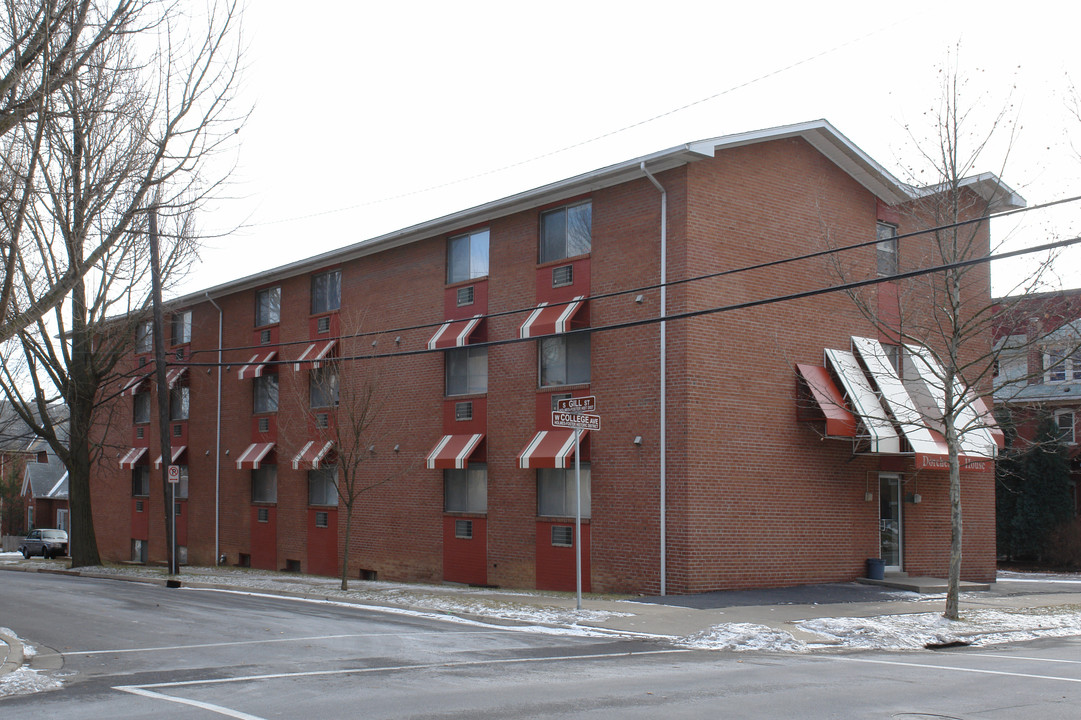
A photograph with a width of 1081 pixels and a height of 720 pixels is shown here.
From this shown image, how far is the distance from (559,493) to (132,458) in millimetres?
23221

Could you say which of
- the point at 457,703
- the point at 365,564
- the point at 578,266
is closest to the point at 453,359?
the point at 578,266

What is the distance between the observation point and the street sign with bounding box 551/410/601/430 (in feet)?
53.8

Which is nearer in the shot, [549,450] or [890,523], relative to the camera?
[549,450]

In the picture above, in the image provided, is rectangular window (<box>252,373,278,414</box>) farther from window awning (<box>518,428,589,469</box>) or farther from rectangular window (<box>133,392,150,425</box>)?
window awning (<box>518,428,589,469</box>)

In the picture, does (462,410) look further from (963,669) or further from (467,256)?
(963,669)

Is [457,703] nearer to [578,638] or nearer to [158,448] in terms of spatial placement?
[578,638]

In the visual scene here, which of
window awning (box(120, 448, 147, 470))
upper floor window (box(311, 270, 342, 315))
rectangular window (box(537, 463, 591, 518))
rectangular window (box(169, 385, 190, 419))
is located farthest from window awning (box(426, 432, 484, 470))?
window awning (box(120, 448, 147, 470))

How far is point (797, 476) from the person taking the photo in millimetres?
21031

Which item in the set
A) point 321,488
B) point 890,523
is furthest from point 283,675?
point 321,488

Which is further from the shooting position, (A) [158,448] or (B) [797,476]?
(A) [158,448]

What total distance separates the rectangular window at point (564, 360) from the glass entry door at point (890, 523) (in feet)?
23.6

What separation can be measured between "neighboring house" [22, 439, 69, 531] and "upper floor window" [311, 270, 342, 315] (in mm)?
45795

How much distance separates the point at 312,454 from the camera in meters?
28.2

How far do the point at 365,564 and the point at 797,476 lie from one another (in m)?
12.5
